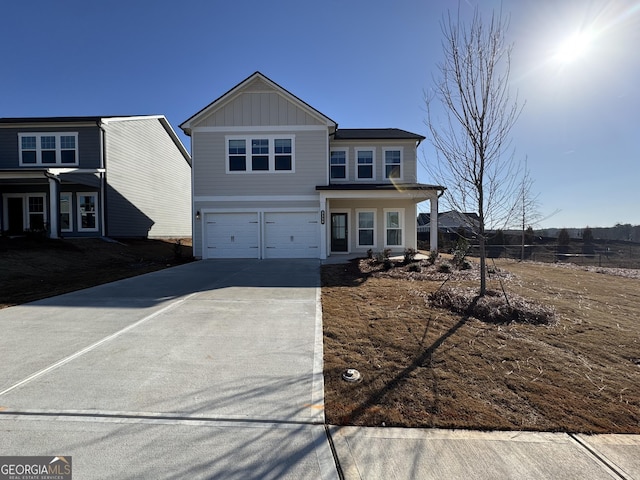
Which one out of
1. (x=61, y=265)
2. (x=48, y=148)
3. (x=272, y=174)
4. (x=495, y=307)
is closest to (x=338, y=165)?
(x=272, y=174)

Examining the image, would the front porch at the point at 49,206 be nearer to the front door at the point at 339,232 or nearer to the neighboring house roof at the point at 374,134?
the front door at the point at 339,232

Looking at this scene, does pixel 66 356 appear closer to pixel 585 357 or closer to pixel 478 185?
pixel 585 357

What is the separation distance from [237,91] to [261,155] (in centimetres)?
294

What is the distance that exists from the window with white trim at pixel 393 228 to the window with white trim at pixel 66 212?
17.6 meters

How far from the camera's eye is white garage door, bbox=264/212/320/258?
14.4 m

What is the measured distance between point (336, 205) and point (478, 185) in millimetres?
9900

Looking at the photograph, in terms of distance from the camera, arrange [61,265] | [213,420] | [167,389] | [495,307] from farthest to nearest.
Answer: [61,265], [495,307], [167,389], [213,420]

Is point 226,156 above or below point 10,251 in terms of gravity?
above

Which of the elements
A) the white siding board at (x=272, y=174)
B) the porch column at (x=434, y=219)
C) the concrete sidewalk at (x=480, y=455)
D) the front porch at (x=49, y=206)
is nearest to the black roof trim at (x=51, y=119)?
the front porch at (x=49, y=206)

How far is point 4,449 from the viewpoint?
2395 millimetres

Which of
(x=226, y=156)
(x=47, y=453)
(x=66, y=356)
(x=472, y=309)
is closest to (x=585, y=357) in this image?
(x=472, y=309)

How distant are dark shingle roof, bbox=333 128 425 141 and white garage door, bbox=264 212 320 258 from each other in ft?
15.1

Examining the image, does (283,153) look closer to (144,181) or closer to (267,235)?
(267,235)

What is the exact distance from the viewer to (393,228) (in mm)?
15914
